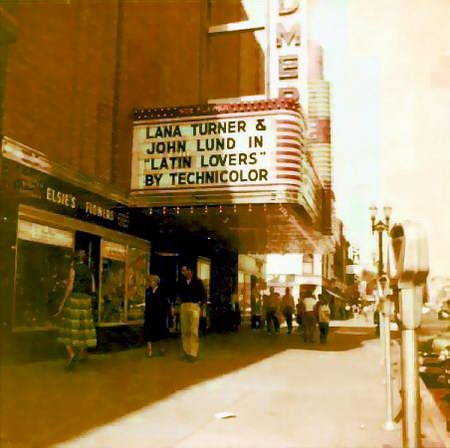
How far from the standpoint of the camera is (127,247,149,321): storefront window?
14375mm

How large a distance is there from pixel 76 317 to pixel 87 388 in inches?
65.7

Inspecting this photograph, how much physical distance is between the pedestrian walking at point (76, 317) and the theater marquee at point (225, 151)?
12.3 ft

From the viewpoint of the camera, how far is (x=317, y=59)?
31984 millimetres

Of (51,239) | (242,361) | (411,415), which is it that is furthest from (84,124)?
(411,415)

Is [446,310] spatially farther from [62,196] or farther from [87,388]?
[87,388]

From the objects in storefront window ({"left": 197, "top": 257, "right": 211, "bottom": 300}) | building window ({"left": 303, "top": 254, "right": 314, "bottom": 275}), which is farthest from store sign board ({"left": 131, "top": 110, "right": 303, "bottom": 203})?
building window ({"left": 303, "top": 254, "right": 314, "bottom": 275})

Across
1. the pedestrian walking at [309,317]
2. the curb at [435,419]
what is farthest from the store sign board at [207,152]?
the pedestrian walking at [309,317]

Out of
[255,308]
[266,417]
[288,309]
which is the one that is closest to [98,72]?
[266,417]

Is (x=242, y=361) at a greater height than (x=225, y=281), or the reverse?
(x=225, y=281)

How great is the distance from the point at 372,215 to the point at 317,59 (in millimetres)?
11728

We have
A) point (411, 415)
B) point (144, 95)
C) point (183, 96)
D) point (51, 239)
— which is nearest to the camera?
point (411, 415)

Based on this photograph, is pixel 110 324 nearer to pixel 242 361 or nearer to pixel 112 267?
pixel 112 267

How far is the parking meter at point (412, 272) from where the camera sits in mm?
3932

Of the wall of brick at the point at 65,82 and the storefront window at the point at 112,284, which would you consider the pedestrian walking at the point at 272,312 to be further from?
the wall of brick at the point at 65,82
